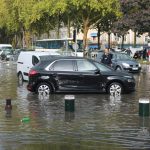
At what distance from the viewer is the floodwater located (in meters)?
10.1

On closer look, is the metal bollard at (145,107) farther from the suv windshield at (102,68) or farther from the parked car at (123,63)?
the parked car at (123,63)

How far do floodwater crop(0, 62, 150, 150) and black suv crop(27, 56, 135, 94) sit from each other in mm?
1322

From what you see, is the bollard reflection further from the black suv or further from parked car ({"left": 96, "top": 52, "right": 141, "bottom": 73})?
parked car ({"left": 96, "top": 52, "right": 141, "bottom": 73})

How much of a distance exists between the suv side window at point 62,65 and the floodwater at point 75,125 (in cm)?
183

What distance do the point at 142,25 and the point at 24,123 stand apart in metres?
45.7

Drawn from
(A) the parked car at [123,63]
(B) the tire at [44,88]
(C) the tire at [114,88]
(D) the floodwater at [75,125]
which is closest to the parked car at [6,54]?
(A) the parked car at [123,63]

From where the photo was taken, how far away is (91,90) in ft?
67.3

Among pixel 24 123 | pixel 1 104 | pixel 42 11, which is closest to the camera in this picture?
pixel 24 123

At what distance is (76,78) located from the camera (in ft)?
Answer: 66.9

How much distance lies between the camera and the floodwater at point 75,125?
10117 mm

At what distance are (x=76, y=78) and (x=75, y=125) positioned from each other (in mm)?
7876

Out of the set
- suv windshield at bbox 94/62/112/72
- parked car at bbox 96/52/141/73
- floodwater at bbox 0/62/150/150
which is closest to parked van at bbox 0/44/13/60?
parked car at bbox 96/52/141/73

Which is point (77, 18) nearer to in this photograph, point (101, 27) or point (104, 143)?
point (101, 27)

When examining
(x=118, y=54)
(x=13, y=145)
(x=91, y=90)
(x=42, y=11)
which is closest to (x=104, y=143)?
(x=13, y=145)
